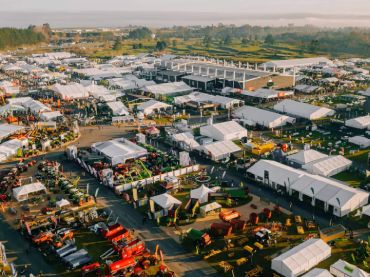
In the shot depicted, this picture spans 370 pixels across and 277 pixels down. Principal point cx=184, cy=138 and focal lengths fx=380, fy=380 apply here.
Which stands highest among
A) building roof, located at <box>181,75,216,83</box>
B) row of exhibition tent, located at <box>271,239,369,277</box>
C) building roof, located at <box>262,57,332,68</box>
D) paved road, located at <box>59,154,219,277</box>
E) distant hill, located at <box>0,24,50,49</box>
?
distant hill, located at <box>0,24,50,49</box>

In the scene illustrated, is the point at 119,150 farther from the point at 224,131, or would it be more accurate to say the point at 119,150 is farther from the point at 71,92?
the point at 71,92

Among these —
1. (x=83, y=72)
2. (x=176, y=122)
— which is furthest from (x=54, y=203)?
(x=83, y=72)

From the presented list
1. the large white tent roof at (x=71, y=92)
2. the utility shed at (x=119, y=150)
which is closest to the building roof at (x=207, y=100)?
the large white tent roof at (x=71, y=92)

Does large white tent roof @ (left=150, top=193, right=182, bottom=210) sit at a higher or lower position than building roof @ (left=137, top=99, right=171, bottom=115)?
lower

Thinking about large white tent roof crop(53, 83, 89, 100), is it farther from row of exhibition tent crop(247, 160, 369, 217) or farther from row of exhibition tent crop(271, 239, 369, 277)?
row of exhibition tent crop(271, 239, 369, 277)

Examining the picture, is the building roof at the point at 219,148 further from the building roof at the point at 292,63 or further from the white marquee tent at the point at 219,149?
the building roof at the point at 292,63

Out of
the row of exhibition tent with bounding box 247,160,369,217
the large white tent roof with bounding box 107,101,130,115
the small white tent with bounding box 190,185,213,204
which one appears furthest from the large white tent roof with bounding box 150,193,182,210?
the large white tent roof with bounding box 107,101,130,115
